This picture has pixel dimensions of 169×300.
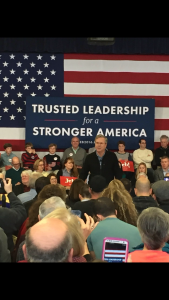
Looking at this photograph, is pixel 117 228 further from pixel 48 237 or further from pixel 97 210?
pixel 48 237

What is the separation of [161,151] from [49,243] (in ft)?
26.2

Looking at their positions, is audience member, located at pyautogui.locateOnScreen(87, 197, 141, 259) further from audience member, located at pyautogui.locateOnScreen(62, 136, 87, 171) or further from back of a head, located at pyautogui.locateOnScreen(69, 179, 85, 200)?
audience member, located at pyautogui.locateOnScreen(62, 136, 87, 171)

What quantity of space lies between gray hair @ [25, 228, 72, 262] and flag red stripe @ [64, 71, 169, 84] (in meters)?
8.51

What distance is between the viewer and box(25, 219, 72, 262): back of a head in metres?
1.43

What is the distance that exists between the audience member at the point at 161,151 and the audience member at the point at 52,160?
84.7 inches

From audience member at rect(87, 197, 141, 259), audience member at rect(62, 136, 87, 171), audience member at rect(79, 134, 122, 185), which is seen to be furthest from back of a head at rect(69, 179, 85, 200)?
audience member at rect(62, 136, 87, 171)

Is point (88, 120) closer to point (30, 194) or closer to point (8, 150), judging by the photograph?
point (8, 150)

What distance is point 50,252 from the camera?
142cm

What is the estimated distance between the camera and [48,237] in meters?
1.43

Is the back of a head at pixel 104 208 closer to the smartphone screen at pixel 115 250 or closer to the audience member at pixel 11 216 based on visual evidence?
the audience member at pixel 11 216

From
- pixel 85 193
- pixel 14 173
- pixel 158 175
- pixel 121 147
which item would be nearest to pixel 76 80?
pixel 121 147
